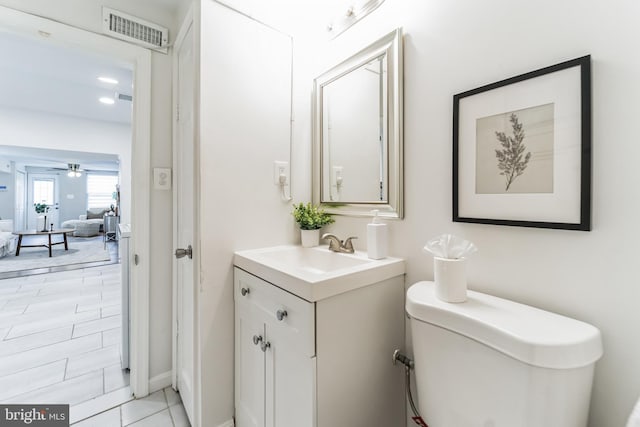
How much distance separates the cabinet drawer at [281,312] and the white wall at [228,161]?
0.18 meters

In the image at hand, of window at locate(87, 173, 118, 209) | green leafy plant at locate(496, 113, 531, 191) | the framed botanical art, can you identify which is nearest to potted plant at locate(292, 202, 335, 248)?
the framed botanical art

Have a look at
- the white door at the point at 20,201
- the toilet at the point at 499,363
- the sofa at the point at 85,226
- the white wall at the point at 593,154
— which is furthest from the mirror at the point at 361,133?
the white door at the point at 20,201

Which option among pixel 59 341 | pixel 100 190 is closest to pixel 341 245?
pixel 59 341

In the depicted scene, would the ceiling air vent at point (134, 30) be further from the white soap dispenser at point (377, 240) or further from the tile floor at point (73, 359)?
the tile floor at point (73, 359)

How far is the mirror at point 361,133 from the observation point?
1215 millimetres

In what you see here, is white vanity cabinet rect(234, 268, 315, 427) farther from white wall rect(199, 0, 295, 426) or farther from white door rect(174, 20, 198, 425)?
white door rect(174, 20, 198, 425)

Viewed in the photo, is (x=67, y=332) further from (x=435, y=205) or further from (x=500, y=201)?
(x=500, y=201)

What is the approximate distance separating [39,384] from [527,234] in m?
2.82

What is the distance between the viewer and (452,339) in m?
0.76

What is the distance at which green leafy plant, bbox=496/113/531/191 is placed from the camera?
0.86 m

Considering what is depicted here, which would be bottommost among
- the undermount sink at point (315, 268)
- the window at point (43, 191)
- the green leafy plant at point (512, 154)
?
the undermount sink at point (315, 268)

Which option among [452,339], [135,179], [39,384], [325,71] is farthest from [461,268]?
[39,384]

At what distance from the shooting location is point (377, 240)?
1187 mm

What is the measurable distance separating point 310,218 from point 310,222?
24mm
